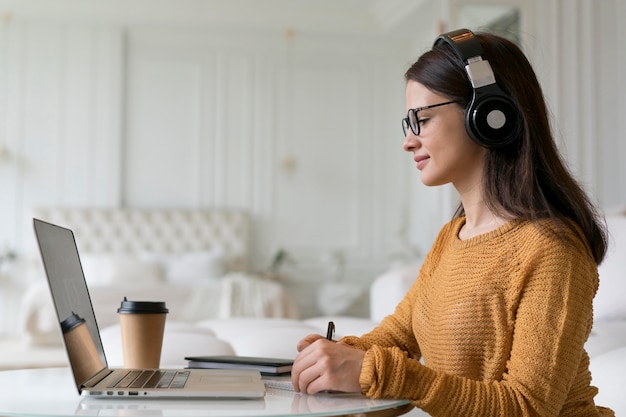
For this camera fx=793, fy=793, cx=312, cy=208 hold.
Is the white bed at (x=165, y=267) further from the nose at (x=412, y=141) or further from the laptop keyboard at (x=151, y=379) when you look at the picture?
the nose at (x=412, y=141)

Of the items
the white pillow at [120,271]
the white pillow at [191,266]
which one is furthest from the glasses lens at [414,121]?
the white pillow at [191,266]

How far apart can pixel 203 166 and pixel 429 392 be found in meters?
6.13

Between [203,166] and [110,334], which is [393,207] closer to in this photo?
[203,166]

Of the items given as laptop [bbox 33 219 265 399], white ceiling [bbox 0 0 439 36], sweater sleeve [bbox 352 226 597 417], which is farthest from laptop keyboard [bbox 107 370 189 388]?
white ceiling [bbox 0 0 439 36]

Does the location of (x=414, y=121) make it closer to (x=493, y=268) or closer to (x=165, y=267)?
(x=493, y=268)

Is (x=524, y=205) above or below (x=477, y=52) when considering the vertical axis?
below

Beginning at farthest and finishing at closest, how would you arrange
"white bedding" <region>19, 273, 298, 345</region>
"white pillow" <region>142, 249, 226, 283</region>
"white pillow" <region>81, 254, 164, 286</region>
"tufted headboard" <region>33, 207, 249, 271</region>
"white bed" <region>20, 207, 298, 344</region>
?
"tufted headboard" <region>33, 207, 249, 271</region> → "white pillow" <region>142, 249, 226, 283</region> → "white pillow" <region>81, 254, 164, 286</region> → "white bed" <region>20, 207, 298, 344</region> → "white bedding" <region>19, 273, 298, 345</region>

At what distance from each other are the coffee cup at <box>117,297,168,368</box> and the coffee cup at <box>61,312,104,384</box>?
15cm

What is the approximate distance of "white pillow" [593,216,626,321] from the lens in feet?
7.86

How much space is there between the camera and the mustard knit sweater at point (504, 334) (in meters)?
0.98

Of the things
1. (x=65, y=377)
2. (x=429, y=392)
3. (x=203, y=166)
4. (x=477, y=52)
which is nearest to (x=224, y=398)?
(x=429, y=392)

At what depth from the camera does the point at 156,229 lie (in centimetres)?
674

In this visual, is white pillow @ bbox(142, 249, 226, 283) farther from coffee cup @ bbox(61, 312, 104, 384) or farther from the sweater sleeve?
the sweater sleeve

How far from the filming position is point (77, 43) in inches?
266
